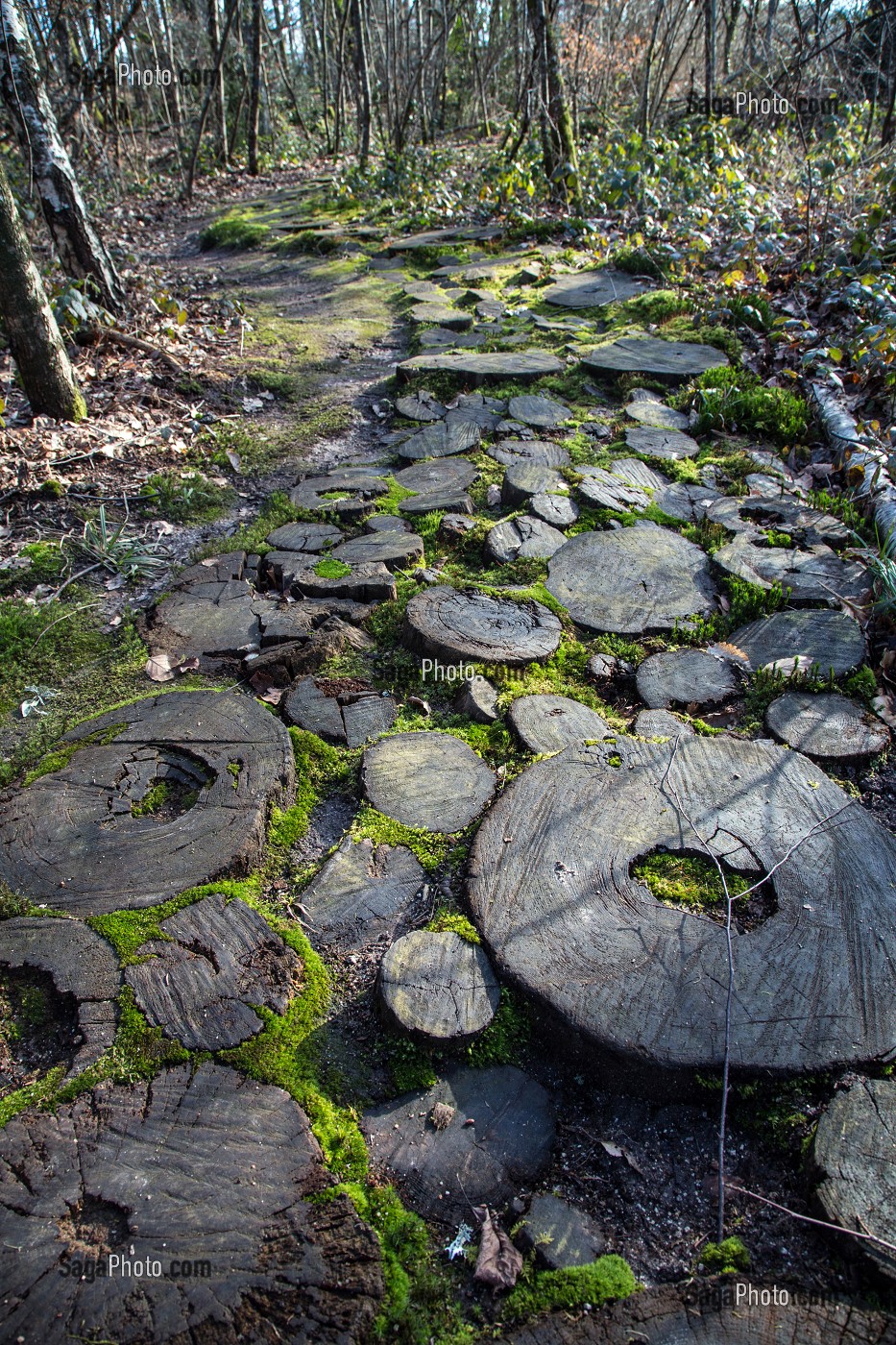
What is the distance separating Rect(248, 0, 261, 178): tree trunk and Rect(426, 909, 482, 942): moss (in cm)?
1548

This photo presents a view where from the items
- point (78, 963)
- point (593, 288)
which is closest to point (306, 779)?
point (78, 963)

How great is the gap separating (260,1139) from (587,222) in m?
9.33

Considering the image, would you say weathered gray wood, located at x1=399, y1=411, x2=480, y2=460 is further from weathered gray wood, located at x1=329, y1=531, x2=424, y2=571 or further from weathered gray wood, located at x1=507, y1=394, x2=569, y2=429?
weathered gray wood, located at x1=329, y1=531, x2=424, y2=571

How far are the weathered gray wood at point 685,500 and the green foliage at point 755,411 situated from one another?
0.86 m

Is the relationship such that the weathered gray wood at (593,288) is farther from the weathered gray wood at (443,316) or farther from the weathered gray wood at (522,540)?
Answer: the weathered gray wood at (522,540)

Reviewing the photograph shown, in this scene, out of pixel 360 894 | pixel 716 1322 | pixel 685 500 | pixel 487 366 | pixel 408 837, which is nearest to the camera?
pixel 716 1322

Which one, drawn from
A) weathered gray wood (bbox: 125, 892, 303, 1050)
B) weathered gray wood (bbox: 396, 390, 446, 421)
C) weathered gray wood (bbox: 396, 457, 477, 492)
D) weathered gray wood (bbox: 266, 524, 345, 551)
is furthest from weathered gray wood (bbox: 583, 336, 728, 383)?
weathered gray wood (bbox: 125, 892, 303, 1050)

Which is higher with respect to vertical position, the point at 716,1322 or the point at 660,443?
the point at 660,443

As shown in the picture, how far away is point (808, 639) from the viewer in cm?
300

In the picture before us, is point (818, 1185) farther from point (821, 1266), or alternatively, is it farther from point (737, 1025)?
point (737, 1025)

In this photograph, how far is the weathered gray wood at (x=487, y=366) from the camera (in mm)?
5367

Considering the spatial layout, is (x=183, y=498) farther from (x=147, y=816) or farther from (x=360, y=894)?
(x=360, y=894)

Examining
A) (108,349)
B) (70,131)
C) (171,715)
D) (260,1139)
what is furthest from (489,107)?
(260,1139)

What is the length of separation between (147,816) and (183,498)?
234 cm
